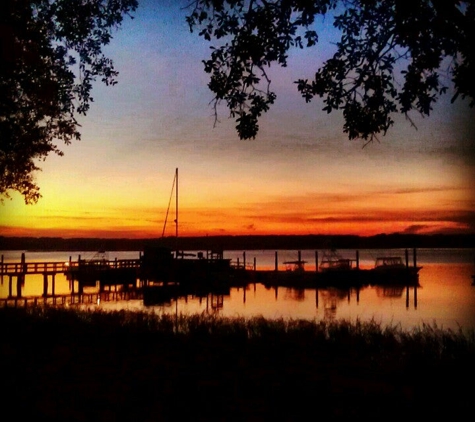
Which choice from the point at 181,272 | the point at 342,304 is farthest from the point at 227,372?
the point at 181,272

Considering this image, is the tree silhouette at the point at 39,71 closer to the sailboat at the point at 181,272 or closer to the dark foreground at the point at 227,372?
the dark foreground at the point at 227,372

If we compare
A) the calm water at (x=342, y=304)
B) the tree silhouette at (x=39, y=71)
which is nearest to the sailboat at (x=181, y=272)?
the calm water at (x=342, y=304)

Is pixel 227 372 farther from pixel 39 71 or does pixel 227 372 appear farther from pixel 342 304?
pixel 342 304

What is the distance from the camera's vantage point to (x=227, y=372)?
11023 millimetres

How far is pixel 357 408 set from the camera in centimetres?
866

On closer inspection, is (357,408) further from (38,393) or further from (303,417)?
(38,393)

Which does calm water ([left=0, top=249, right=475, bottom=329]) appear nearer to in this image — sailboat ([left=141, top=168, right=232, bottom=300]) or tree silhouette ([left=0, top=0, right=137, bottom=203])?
sailboat ([left=141, top=168, right=232, bottom=300])

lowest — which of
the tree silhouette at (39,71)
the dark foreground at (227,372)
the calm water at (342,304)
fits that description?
the calm water at (342,304)

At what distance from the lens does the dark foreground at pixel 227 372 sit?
852 cm

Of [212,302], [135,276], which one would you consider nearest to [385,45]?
[212,302]

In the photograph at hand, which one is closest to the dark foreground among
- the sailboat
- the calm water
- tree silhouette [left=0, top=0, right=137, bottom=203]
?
tree silhouette [left=0, top=0, right=137, bottom=203]

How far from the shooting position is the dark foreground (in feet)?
27.9

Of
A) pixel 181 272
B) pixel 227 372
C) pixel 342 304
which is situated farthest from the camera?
pixel 181 272

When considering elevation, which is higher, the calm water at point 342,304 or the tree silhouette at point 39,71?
the tree silhouette at point 39,71
